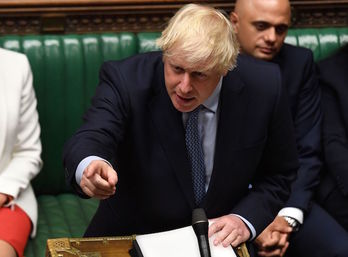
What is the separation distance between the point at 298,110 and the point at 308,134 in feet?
0.35

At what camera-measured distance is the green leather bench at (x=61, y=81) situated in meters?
3.17

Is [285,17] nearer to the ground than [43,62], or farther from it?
farther from it

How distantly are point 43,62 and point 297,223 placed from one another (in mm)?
1301

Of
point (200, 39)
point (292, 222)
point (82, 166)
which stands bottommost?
point (292, 222)

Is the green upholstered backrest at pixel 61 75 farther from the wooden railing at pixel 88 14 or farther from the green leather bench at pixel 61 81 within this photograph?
the wooden railing at pixel 88 14

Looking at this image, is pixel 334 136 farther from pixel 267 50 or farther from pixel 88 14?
pixel 88 14

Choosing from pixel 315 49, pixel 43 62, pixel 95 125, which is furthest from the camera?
pixel 315 49

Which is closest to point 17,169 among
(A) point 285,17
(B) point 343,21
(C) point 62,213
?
(C) point 62,213

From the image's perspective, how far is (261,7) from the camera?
2936 millimetres

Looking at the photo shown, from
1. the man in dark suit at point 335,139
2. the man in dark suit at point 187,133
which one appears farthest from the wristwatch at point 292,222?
the man in dark suit at point 187,133

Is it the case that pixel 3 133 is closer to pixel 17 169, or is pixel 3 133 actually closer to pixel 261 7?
pixel 17 169

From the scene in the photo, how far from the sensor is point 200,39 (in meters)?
1.99

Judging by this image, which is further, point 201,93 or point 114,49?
point 114,49

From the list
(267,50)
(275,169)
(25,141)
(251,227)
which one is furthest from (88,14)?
(251,227)
